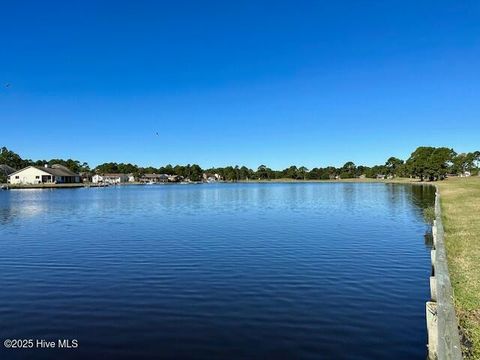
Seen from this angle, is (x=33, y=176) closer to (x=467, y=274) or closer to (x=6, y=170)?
(x=6, y=170)

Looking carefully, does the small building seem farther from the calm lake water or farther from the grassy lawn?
the grassy lawn

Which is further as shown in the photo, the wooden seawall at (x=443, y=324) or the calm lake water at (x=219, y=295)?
the calm lake water at (x=219, y=295)

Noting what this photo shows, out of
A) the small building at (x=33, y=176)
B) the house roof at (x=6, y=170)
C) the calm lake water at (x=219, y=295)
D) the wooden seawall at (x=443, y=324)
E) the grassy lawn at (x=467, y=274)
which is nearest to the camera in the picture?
the wooden seawall at (x=443, y=324)

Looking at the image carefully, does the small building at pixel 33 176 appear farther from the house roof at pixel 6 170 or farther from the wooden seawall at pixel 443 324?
the wooden seawall at pixel 443 324

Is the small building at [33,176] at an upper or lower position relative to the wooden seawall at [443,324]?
upper

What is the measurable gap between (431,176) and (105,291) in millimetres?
150543

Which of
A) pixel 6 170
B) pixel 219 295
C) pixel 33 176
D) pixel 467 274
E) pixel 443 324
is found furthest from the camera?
pixel 6 170

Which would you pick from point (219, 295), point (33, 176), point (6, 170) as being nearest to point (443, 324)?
point (219, 295)

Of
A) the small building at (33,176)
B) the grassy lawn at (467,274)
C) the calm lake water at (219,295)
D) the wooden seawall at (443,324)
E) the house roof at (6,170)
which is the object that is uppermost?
the house roof at (6,170)

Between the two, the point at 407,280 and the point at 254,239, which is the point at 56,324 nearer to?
the point at 407,280

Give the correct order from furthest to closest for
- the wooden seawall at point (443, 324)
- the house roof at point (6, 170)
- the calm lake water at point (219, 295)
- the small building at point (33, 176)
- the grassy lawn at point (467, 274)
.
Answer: the house roof at point (6, 170), the small building at point (33, 176), the calm lake water at point (219, 295), the grassy lawn at point (467, 274), the wooden seawall at point (443, 324)

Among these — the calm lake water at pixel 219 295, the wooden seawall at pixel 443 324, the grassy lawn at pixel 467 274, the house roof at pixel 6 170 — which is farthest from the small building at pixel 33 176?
the wooden seawall at pixel 443 324

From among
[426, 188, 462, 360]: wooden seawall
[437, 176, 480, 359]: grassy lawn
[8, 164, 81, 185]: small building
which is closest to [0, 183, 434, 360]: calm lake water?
[437, 176, 480, 359]: grassy lawn

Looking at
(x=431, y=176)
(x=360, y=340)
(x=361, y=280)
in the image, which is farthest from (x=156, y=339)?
(x=431, y=176)
